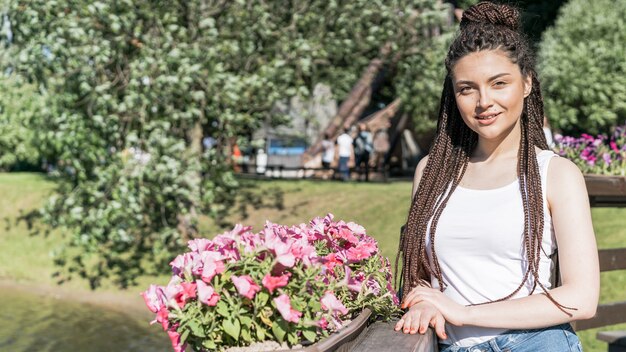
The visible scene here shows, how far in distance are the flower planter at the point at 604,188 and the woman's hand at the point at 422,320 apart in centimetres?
470

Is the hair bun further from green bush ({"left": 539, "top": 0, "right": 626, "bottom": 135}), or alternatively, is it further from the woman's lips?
green bush ({"left": 539, "top": 0, "right": 626, "bottom": 135})

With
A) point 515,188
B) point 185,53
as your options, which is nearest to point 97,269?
point 185,53

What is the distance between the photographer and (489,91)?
3260 millimetres

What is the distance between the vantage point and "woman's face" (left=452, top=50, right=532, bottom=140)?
3262 millimetres

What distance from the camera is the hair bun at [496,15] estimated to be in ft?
11.1

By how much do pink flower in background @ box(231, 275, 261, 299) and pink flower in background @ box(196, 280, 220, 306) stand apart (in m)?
0.07

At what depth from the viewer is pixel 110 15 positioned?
16.2 m

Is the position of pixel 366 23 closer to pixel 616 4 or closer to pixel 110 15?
pixel 110 15

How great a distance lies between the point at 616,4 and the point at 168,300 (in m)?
34.2

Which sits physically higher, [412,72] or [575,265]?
[412,72]

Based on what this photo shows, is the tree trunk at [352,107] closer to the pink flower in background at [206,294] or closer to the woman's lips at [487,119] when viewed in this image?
the woman's lips at [487,119]

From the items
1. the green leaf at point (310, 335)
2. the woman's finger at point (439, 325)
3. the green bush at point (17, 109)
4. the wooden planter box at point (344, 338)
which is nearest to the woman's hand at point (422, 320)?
the woman's finger at point (439, 325)

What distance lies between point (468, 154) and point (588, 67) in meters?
30.8

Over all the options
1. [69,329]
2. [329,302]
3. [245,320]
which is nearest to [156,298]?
[245,320]
